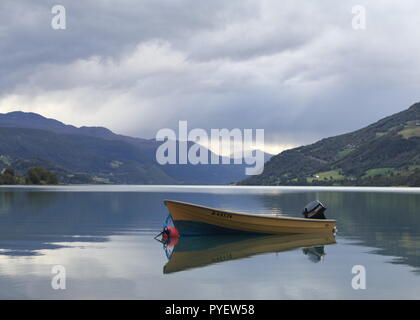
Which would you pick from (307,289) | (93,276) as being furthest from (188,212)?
(307,289)

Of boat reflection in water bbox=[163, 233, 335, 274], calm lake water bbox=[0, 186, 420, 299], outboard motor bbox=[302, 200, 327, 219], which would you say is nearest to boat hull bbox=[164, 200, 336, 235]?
boat reflection in water bbox=[163, 233, 335, 274]

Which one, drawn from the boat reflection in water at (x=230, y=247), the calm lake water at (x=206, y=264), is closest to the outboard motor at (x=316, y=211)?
the boat reflection in water at (x=230, y=247)

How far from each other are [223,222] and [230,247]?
5.99m

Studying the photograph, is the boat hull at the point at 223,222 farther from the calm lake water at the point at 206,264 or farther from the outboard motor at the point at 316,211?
the outboard motor at the point at 316,211

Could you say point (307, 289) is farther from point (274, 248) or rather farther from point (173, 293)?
point (274, 248)

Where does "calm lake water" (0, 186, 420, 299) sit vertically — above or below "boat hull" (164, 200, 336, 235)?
below

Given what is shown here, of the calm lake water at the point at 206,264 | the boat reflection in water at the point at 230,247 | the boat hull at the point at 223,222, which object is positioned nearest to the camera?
the calm lake water at the point at 206,264

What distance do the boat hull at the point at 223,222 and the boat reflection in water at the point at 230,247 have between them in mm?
619

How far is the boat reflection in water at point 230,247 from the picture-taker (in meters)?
32.5

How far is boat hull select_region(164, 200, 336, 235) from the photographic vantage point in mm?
43750

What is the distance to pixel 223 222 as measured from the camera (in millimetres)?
44156

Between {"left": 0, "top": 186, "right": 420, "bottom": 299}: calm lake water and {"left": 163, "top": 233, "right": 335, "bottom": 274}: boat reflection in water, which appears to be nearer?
{"left": 0, "top": 186, "right": 420, "bottom": 299}: calm lake water

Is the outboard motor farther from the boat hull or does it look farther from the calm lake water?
the calm lake water

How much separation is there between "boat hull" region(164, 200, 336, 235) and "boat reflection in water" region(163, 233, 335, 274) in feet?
2.03
